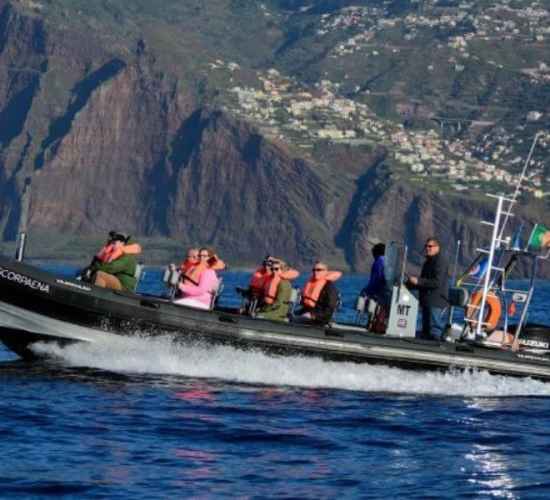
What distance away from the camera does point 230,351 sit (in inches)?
855

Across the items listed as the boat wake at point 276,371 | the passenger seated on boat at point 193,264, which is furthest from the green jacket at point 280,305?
the passenger seated on boat at point 193,264

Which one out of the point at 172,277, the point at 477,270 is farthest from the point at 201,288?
the point at 477,270

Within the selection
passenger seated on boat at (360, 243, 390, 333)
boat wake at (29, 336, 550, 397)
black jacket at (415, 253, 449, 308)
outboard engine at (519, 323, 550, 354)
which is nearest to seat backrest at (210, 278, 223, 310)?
boat wake at (29, 336, 550, 397)

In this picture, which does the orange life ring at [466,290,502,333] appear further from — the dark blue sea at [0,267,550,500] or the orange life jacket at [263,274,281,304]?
the orange life jacket at [263,274,281,304]

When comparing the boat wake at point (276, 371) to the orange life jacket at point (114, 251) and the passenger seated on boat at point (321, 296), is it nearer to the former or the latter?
the passenger seated on boat at point (321, 296)

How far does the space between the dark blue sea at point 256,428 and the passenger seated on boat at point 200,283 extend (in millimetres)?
780

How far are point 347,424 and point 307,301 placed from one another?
3940 mm

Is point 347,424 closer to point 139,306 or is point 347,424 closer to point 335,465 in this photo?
point 335,465

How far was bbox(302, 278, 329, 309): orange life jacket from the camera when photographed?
2222 centimetres

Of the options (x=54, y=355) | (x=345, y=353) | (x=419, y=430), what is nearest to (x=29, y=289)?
(x=54, y=355)

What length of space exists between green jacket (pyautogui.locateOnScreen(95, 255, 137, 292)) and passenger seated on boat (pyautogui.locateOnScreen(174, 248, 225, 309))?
720 millimetres

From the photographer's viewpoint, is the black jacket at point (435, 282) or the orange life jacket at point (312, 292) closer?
the black jacket at point (435, 282)

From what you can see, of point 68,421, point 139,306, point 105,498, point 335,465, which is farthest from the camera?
point 139,306

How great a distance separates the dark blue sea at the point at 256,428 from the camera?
15.3 meters
